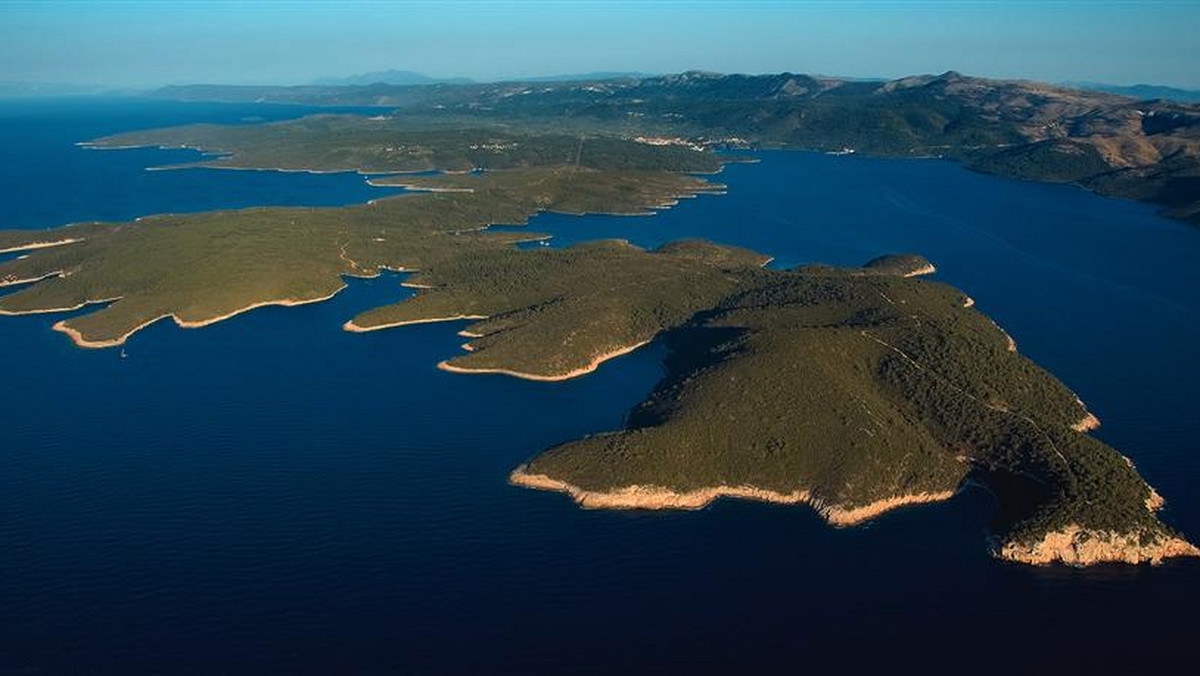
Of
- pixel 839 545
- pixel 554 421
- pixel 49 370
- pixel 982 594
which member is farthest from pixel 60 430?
pixel 982 594

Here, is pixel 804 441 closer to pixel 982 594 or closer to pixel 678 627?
pixel 982 594

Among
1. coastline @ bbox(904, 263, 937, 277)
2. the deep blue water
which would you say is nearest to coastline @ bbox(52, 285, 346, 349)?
the deep blue water

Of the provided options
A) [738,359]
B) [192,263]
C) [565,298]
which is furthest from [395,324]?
[738,359]

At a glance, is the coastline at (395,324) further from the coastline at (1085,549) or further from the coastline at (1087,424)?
the coastline at (1085,549)

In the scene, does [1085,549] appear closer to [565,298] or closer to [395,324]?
[565,298]

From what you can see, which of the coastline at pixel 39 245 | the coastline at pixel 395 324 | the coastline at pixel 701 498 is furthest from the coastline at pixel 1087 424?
the coastline at pixel 39 245

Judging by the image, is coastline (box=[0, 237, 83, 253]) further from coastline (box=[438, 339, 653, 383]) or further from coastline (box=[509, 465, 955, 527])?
coastline (box=[509, 465, 955, 527])
